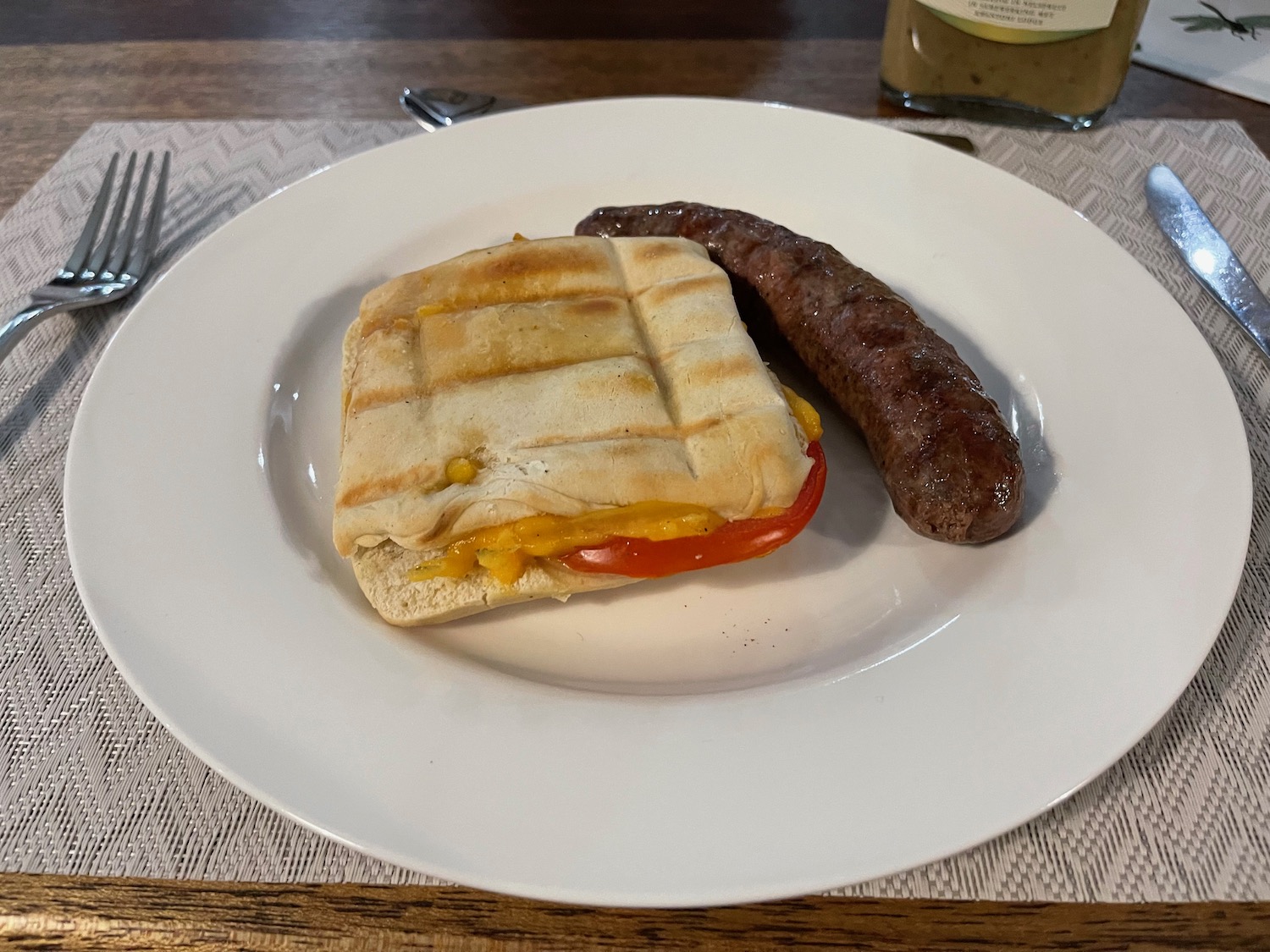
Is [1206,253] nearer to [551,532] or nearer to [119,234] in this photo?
[551,532]

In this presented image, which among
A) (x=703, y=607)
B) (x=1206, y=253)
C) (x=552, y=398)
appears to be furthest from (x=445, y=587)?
(x=1206, y=253)

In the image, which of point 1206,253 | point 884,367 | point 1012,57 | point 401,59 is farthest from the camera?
point 401,59

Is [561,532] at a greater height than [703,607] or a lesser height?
greater

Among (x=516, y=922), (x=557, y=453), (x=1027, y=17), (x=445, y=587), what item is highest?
(x=1027, y=17)

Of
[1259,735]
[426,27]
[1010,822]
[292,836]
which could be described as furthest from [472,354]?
[426,27]

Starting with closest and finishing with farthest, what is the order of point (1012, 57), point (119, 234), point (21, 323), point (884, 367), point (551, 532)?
1. point (551, 532)
2. point (884, 367)
3. point (21, 323)
4. point (119, 234)
5. point (1012, 57)

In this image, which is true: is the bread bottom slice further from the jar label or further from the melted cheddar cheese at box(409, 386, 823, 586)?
the jar label

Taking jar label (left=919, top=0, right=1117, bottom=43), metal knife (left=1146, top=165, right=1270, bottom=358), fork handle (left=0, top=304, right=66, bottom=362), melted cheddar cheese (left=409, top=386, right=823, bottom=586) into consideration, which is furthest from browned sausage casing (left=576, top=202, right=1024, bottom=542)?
fork handle (left=0, top=304, right=66, bottom=362)

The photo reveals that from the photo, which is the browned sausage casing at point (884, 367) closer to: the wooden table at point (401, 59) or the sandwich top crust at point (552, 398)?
the sandwich top crust at point (552, 398)
